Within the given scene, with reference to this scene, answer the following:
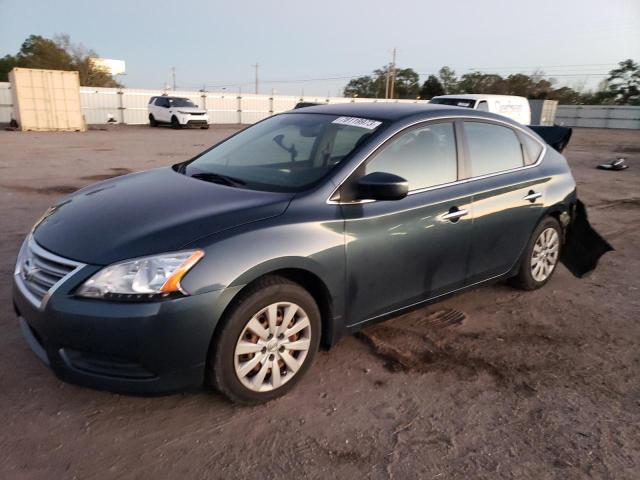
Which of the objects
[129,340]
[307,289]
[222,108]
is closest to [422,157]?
[307,289]

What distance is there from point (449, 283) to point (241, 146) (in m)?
1.89

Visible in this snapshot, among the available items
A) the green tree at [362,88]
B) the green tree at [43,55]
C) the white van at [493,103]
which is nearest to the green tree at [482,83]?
the green tree at [362,88]

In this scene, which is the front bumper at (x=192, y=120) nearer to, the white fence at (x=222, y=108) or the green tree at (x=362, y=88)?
the white fence at (x=222, y=108)

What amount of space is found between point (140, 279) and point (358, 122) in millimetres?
1845

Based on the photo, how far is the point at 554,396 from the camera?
304 cm

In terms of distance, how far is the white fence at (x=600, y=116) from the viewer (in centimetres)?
4728

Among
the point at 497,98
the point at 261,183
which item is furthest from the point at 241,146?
the point at 497,98

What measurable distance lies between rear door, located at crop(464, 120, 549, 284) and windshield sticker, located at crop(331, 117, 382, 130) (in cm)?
84

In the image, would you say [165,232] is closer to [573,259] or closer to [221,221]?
[221,221]

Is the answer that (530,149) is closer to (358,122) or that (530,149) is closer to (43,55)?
(358,122)

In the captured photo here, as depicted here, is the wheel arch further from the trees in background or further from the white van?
the trees in background

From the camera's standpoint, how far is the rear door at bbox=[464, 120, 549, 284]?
382cm

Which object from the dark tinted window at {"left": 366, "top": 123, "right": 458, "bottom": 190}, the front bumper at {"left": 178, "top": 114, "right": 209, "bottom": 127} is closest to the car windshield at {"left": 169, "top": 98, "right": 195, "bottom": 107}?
the front bumper at {"left": 178, "top": 114, "right": 209, "bottom": 127}

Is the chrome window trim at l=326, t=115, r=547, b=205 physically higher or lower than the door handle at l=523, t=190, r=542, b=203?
higher
